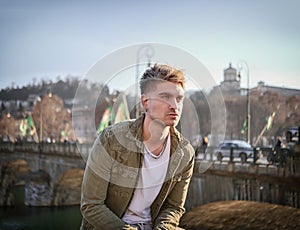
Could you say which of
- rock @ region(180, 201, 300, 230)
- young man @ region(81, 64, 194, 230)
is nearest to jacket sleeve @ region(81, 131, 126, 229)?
young man @ region(81, 64, 194, 230)

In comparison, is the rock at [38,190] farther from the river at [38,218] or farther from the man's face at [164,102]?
the man's face at [164,102]

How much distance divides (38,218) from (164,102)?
23.3 metres

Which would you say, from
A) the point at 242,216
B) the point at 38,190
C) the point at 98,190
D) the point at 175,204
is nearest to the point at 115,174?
the point at 98,190

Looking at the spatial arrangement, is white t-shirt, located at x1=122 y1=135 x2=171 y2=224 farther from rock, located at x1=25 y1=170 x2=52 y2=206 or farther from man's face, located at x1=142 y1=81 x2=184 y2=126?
rock, located at x1=25 y1=170 x2=52 y2=206

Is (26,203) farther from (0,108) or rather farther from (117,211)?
(117,211)

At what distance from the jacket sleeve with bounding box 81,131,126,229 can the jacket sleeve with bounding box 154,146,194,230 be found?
21cm

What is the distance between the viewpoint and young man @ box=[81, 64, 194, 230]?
1956 mm

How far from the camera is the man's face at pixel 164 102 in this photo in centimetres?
194

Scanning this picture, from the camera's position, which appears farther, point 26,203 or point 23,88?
point 23,88

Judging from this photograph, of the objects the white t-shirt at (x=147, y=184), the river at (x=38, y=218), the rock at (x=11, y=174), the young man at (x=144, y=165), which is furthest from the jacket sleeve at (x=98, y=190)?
the rock at (x=11, y=174)

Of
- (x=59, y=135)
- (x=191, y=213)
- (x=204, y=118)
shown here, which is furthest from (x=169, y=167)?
(x=59, y=135)

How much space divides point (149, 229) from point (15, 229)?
19.6 metres

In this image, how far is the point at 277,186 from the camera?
1098 cm

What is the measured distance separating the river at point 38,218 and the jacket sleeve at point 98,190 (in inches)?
777
